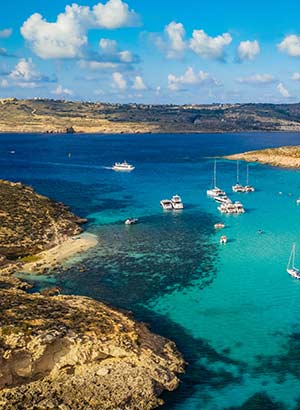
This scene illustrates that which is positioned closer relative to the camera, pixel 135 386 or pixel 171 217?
pixel 135 386

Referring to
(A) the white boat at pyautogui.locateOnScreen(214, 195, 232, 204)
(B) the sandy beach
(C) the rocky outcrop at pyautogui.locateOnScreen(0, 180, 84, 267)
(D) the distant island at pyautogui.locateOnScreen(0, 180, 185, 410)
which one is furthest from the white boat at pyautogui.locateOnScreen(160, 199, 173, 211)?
(D) the distant island at pyautogui.locateOnScreen(0, 180, 185, 410)

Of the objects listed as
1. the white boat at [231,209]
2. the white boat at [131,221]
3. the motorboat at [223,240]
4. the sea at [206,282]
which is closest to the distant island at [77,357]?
the sea at [206,282]

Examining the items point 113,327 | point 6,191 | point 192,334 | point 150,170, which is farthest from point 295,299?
point 150,170

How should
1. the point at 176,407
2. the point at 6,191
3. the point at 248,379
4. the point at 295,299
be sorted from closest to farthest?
the point at 176,407
the point at 248,379
the point at 295,299
the point at 6,191

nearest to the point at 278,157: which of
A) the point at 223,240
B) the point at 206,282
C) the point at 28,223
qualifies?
the point at 223,240

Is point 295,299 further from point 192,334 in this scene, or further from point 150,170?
point 150,170

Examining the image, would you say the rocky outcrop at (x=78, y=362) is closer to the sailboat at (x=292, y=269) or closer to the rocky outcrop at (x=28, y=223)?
the sailboat at (x=292, y=269)

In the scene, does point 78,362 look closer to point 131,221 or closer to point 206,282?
point 206,282
